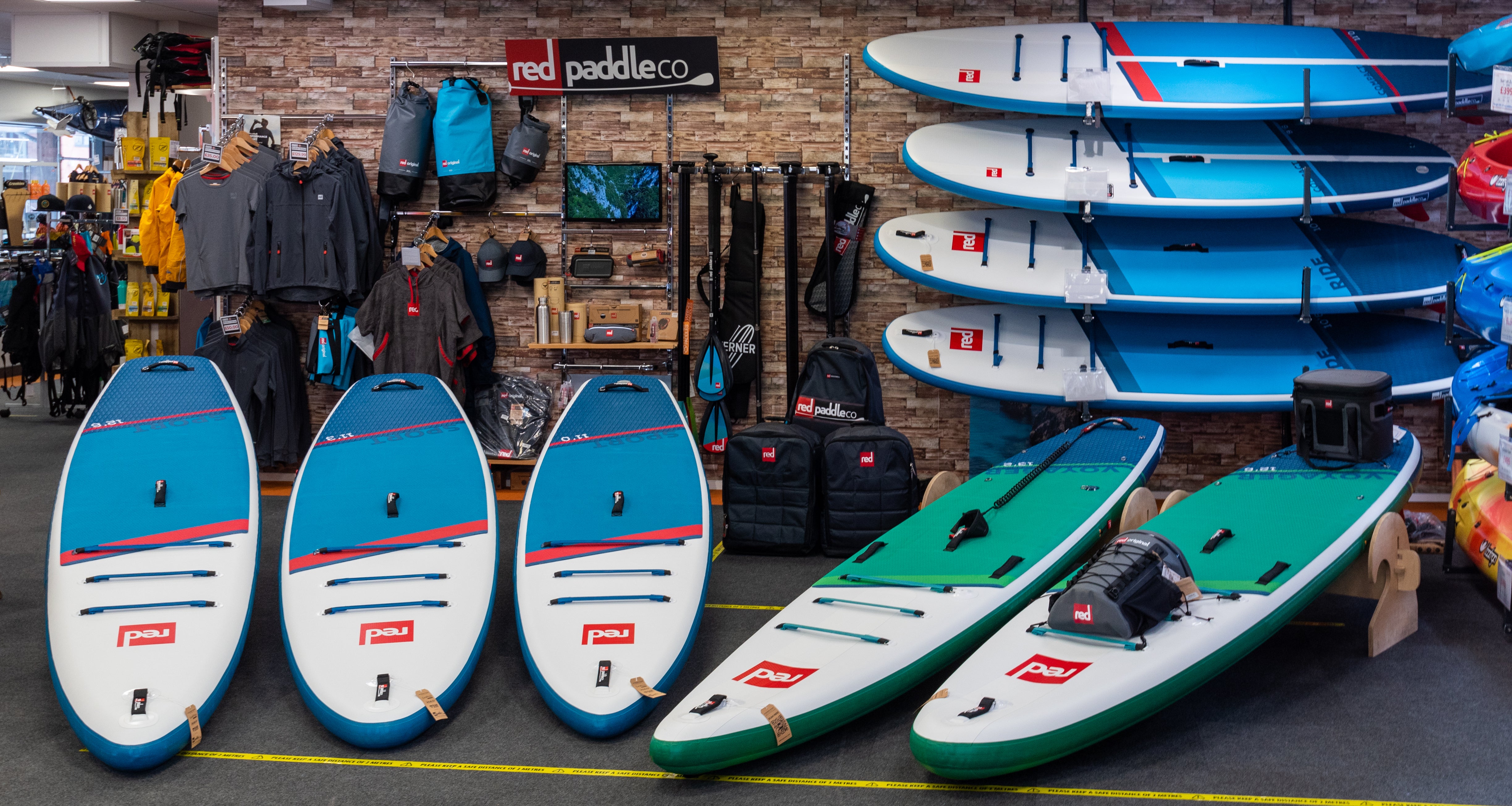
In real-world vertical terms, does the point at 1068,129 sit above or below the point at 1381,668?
above

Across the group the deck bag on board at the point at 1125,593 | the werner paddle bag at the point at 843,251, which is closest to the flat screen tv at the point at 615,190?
the werner paddle bag at the point at 843,251

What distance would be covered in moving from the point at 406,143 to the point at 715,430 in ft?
6.42

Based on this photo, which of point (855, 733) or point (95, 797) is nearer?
point (95, 797)

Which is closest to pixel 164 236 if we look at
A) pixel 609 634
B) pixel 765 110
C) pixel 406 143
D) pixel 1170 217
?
pixel 406 143

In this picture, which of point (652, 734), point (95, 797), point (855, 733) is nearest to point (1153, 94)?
point (855, 733)

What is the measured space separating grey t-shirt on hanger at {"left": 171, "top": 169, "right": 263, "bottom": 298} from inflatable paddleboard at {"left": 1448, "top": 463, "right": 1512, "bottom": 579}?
5.10 m

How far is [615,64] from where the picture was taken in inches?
214

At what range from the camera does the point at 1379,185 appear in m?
4.89

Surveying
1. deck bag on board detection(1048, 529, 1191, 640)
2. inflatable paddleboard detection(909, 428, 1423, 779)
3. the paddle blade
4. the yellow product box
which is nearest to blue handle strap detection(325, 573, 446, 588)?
inflatable paddleboard detection(909, 428, 1423, 779)

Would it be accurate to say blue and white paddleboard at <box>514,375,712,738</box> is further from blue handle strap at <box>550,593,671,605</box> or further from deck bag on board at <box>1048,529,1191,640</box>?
deck bag on board at <box>1048,529,1191,640</box>

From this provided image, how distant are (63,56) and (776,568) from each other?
6.19m

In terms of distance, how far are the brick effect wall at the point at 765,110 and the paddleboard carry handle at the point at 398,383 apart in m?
1.57

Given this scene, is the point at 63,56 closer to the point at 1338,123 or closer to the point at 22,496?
the point at 22,496

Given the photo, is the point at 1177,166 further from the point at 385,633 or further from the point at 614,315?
the point at 385,633
